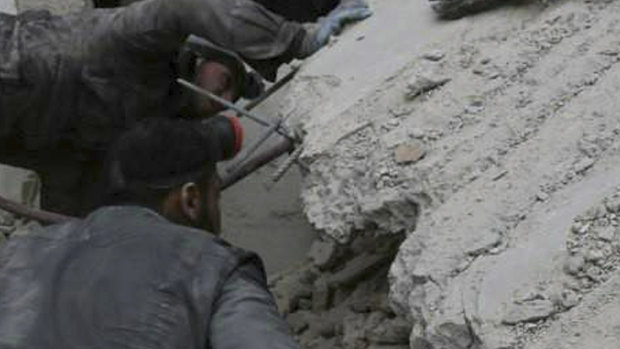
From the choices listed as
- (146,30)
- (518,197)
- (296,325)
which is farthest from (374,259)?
(518,197)

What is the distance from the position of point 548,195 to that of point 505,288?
32 centimetres

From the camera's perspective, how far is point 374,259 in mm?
4438

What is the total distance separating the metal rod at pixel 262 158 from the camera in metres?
4.12

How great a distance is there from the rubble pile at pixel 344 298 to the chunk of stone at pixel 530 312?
1070mm

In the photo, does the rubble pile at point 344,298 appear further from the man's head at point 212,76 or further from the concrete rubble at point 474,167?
the man's head at point 212,76

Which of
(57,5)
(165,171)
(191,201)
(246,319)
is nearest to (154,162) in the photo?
(165,171)

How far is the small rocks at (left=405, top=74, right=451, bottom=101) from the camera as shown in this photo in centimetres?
362

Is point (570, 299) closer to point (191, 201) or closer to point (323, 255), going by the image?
point (191, 201)

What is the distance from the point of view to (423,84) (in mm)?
3625

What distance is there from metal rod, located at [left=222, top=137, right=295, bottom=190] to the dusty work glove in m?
0.30

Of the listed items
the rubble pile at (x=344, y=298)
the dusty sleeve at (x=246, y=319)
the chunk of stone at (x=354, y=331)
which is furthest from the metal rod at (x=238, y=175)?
the dusty sleeve at (x=246, y=319)

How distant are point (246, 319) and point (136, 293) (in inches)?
10.7

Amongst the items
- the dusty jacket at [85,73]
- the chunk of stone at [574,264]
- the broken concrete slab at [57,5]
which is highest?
the chunk of stone at [574,264]

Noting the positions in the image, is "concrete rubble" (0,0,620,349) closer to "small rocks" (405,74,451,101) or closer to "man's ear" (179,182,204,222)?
"small rocks" (405,74,451,101)
